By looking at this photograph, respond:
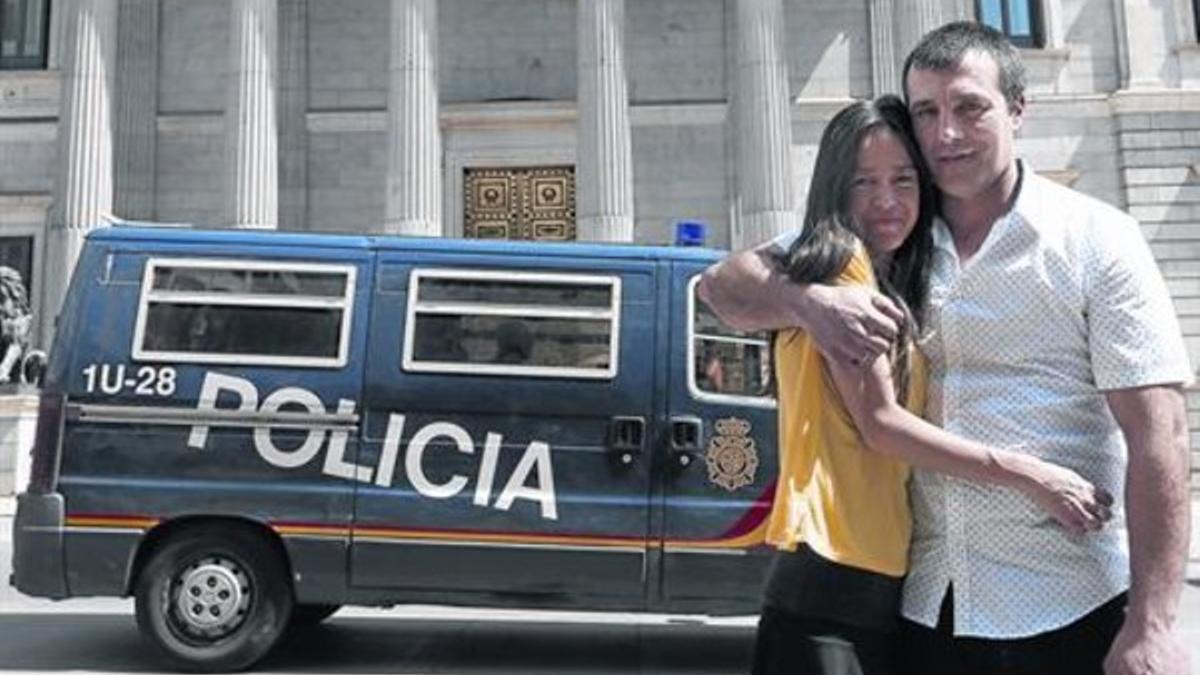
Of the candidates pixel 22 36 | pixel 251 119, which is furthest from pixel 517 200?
pixel 22 36

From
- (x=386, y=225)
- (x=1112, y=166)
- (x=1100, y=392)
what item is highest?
(x=1112, y=166)

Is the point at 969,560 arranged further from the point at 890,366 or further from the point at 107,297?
the point at 107,297

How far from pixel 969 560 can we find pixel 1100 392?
0.41 m

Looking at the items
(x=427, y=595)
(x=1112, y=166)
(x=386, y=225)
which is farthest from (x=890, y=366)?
(x=1112, y=166)

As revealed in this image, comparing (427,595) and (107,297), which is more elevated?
(107,297)

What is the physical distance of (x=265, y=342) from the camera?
758 cm

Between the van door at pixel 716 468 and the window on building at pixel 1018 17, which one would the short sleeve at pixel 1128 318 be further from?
the window on building at pixel 1018 17

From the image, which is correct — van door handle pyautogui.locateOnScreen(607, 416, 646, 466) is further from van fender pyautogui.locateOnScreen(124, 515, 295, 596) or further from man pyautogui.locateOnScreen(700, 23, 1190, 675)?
man pyautogui.locateOnScreen(700, 23, 1190, 675)

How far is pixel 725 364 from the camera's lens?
295 inches

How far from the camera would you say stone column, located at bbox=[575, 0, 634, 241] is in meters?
23.2

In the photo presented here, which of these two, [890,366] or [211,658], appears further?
[211,658]

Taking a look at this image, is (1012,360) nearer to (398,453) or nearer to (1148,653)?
(1148,653)

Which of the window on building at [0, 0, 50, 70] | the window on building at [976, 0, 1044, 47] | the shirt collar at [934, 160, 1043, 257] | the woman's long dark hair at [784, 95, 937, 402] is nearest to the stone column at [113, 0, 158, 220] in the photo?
the window on building at [0, 0, 50, 70]

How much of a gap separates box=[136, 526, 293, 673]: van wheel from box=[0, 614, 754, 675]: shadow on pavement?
0.99 ft
